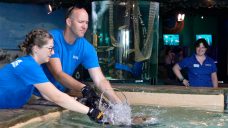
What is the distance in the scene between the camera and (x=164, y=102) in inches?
206

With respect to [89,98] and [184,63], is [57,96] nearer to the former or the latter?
[89,98]

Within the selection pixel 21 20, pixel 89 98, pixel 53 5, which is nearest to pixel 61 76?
pixel 89 98

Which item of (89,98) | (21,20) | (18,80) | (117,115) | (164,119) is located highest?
(21,20)

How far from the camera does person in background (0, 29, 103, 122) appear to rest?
A: 335 cm

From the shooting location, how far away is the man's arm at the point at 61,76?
408 cm

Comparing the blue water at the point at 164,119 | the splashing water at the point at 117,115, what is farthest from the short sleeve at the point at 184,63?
the splashing water at the point at 117,115

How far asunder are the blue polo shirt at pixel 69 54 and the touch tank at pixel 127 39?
391 centimetres

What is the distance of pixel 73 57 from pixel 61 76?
31 centimetres

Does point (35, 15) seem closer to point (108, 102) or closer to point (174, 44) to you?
point (174, 44)

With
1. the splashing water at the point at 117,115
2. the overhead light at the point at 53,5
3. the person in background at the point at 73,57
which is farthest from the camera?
the overhead light at the point at 53,5

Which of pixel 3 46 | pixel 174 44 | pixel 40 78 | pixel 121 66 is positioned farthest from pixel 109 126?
pixel 174 44

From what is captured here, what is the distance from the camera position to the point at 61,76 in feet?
13.4

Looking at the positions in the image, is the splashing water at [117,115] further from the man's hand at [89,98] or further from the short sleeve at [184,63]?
the short sleeve at [184,63]

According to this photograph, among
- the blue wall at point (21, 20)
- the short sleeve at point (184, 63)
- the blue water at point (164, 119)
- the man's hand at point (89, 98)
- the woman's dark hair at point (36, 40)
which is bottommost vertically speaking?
the blue water at point (164, 119)
